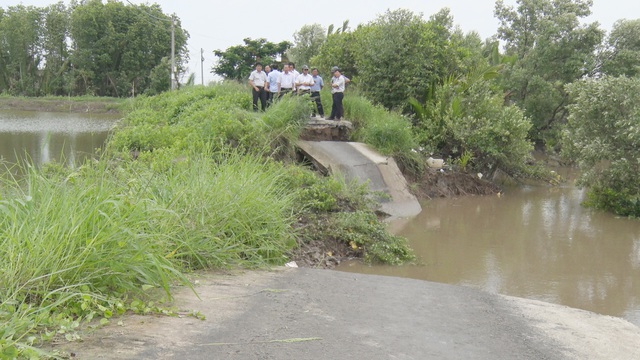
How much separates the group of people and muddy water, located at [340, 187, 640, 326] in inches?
146

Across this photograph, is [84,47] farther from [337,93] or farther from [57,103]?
[337,93]

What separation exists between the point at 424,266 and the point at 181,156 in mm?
4355

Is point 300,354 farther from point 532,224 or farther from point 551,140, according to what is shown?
point 551,140

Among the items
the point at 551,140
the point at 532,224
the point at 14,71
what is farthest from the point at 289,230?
the point at 14,71

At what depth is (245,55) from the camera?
5288cm

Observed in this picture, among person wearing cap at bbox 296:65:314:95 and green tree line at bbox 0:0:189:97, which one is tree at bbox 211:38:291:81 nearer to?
green tree line at bbox 0:0:189:97

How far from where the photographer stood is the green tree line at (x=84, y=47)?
49.2 metres

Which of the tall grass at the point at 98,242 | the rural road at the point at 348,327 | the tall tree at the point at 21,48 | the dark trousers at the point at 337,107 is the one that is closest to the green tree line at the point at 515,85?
the dark trousers at the point at 337,107

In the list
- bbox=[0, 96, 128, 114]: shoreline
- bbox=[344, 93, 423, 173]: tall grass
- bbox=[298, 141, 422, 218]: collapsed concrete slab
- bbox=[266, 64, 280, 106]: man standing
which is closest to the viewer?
bbox=[298, 141, 422, 218]: collapsed concrete slab

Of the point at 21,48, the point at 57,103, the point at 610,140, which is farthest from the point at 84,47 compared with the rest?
the point at 610,140

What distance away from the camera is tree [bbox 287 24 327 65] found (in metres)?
35.1

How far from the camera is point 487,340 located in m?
5.06

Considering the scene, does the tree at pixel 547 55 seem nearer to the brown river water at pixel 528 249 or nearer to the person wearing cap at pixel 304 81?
the brown river water at pixel 528 249

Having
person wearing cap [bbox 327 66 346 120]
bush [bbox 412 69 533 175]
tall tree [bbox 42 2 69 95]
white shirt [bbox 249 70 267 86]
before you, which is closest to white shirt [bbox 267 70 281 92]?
white shirt [bbox 249 70 267 86]
